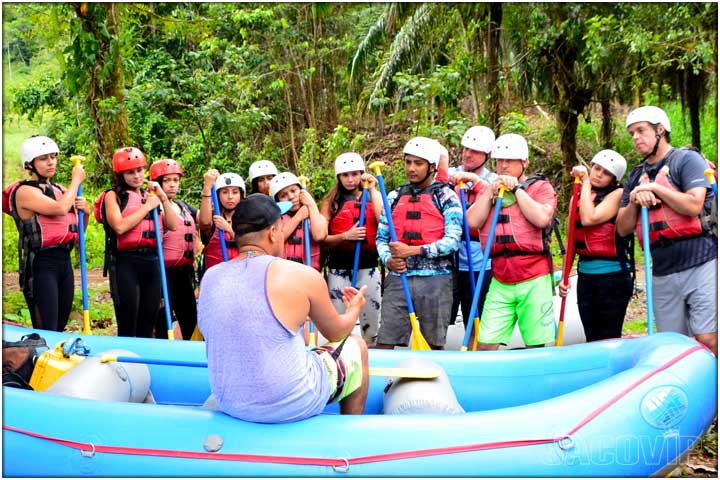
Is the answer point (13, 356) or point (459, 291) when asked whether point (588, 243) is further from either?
point (13, 356)

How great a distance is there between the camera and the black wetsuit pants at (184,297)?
222 inches

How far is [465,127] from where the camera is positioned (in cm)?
1061

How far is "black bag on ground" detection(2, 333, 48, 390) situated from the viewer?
3873 mm

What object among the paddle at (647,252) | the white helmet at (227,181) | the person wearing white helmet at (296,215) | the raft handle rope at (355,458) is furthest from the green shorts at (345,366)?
the white helmet at (227,181)

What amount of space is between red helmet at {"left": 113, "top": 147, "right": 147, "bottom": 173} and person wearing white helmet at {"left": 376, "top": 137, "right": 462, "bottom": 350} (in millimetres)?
1784

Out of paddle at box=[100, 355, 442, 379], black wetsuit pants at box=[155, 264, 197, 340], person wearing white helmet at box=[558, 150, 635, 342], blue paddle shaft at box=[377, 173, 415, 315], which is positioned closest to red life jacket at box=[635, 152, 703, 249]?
person wearing white helmet at box=[558, 150, 635, 342]

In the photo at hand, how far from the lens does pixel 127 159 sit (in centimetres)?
516

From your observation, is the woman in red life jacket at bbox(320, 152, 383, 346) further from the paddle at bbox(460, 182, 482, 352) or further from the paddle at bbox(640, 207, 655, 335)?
the paddle at bbox(640, 207, 655, 335)

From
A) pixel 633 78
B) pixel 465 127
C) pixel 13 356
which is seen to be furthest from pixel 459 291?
pixel 633 78

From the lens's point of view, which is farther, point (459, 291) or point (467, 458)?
point (459, 291)

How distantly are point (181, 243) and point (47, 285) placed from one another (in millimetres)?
995

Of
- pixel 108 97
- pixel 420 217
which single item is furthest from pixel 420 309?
pixel 108 97

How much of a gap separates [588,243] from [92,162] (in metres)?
6.65

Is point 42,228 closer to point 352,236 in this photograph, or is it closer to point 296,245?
point 296,245
